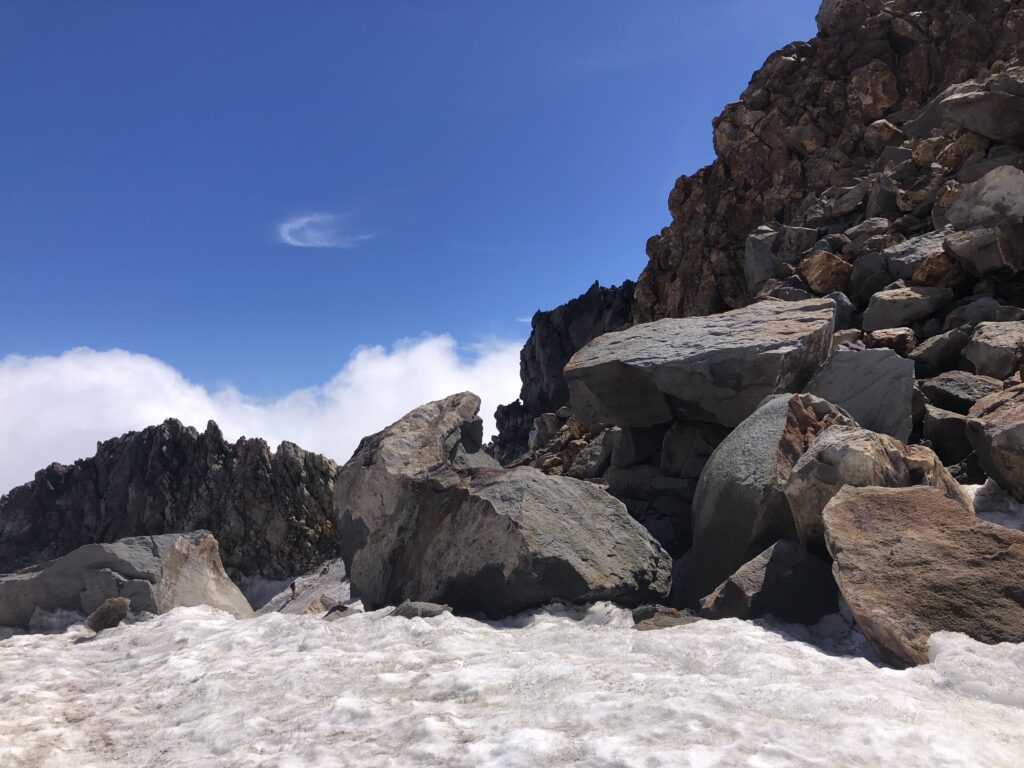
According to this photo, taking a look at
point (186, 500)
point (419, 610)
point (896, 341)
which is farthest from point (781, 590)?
point (186, 500)

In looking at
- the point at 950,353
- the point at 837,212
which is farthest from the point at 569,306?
the point at 950,353

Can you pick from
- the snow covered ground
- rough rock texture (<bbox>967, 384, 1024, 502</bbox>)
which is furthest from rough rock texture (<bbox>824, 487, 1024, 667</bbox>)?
rough rock texture (<bbox>967, 384, 1024, 502</bbox>)

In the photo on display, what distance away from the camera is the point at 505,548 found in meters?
7.43

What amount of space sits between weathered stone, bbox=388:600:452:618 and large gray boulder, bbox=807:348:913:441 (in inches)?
224

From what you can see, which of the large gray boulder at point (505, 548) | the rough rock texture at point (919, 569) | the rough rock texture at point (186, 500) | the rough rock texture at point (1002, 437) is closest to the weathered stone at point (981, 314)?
the rough rock texture at point (1002, 437)

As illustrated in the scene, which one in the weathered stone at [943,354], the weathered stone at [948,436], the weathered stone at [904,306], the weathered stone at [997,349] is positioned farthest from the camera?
the weathered stone at [904,306]

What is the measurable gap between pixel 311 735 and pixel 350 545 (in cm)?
723

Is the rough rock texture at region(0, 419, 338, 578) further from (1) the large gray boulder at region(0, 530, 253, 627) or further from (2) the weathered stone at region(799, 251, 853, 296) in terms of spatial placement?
(2) the weathered stone at region(799, 251, 853, 296)

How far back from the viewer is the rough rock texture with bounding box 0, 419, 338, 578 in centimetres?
3578

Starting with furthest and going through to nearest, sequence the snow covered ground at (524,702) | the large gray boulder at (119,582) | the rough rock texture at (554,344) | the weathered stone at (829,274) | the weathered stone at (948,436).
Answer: the rough rock texture at (554,344)
the weathered stone at (829,274)
the large gray boulder at (119,582)
the weathered stone at (948,436)
the snow covered ground at (524,702)

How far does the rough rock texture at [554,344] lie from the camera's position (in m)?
56.4

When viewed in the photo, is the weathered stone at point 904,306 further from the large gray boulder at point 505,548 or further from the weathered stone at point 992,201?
the large gray boulder at point 505,548

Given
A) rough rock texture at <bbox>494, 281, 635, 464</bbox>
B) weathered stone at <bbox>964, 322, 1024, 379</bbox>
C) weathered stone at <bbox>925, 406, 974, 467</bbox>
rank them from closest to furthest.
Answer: weathered stone at <bbox>925, 406, 974, 467</bbox>
weathered stone at <bbox>964, 322, 1024, 379</bbox>
rough rock texture at <bbox>494, 281, 635, 464</bbox>

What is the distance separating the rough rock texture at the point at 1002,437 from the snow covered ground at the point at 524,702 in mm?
2564
